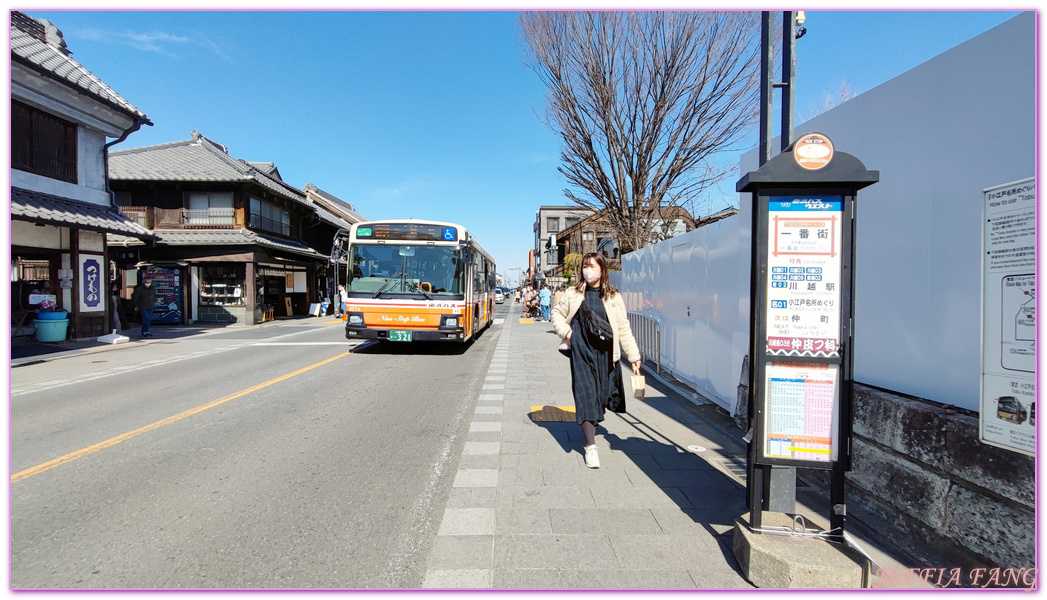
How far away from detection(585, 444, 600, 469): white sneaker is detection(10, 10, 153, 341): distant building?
45.2 feet

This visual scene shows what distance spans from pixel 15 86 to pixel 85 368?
7.73 m

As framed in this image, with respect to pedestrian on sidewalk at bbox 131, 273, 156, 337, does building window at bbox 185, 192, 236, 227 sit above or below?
above

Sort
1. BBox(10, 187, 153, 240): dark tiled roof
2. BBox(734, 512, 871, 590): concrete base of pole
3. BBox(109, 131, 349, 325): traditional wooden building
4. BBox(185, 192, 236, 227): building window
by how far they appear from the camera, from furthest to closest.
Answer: BBox(185, 192, 236, 227): building window
BBox(109, 131, 349, 325): traditional wooden building
BBox(10, 187, 153, 240): dark tiled roof
BBox(734, 512, 871, 590): concrete base of pole

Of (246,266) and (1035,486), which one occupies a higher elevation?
(246,266)

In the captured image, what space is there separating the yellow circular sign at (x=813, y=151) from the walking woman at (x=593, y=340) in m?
1.87

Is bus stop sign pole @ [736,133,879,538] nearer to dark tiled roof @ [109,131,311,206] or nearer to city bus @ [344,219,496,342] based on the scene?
city bus @ [344,219,496,342]

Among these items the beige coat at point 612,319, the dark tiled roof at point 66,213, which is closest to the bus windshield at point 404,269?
the beige coat at point 612,319

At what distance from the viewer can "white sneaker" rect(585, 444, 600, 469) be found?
424 centimetres

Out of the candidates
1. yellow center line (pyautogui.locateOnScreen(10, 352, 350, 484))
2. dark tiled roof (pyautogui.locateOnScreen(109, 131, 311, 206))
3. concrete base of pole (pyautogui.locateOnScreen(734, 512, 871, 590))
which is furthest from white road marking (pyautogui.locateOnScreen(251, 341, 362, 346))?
concrete base of pole (pyautogui.locateOnScreen(734, 512, 871, 590))

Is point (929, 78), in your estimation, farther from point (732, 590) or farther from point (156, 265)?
point (156, 265)

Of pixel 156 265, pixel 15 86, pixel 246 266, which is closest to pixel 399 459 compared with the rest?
pixel 15 86

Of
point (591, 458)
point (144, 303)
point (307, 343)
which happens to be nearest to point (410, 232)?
point (307, 343)

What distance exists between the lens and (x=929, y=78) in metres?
3.23

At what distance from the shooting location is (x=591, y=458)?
4.25m
